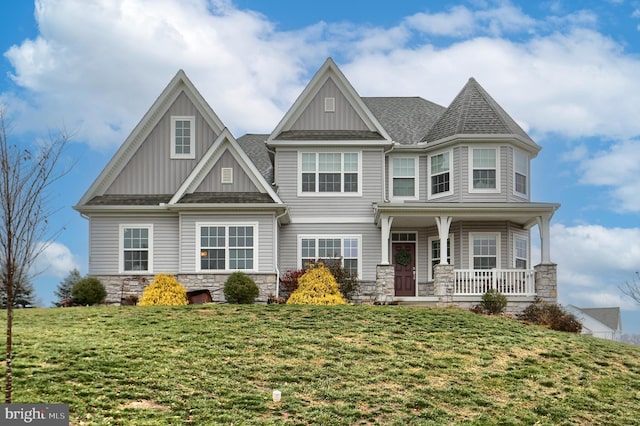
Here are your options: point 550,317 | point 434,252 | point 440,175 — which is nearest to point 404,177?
point 440,175

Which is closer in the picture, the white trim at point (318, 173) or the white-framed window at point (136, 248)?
the white-framed window at point (136, 248)

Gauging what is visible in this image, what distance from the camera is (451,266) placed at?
28.5 meters

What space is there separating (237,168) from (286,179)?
229 centimetres

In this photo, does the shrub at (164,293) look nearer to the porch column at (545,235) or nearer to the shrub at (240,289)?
the shrub at (240,289)

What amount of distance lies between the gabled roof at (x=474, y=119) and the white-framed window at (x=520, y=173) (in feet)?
2.07

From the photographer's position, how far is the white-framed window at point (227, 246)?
1113 inches

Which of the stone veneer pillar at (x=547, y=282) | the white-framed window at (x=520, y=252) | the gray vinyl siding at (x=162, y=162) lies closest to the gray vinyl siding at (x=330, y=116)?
the gray vinyl siding at (x=162, y=162)

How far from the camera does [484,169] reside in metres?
30.8

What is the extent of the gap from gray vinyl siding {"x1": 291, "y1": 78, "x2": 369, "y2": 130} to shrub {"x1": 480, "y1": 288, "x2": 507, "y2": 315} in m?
7.66

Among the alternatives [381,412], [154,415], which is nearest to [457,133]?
[381,412]

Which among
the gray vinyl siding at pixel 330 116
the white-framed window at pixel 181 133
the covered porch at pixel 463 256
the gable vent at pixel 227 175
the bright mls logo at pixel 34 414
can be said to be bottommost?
the bright mls logo at pixel 34 414

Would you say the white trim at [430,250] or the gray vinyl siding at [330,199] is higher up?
the gray vinyl siding at [330,199]

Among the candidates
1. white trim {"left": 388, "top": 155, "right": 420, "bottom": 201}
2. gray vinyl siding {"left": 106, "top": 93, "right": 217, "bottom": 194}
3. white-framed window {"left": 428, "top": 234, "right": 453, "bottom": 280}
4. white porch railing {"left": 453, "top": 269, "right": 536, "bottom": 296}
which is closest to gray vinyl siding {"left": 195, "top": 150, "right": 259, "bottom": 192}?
gray vinyl siding {"left": 106, "top": 93, "right": 217, "bottom": 194}

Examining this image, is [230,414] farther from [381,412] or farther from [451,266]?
[451,266]
